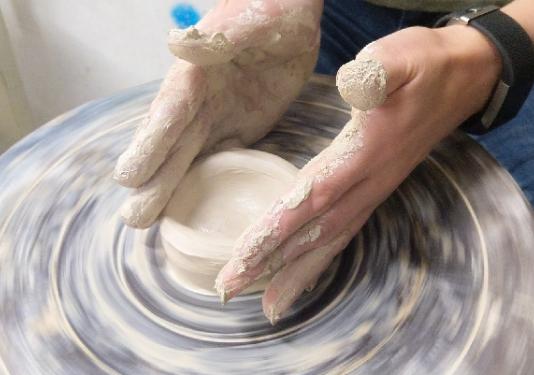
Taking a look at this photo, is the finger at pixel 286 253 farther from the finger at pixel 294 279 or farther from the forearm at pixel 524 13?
the forearm at pixel 524 13

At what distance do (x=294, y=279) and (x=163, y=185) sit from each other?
249mm

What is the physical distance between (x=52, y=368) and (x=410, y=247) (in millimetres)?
517

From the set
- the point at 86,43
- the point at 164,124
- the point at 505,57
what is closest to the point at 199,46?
the point at 164,124

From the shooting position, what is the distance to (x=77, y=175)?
3.39 feet

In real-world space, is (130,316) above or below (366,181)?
below

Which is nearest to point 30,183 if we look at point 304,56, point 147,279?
point 147,279

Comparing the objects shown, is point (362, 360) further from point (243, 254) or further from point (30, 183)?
point (30, 183)

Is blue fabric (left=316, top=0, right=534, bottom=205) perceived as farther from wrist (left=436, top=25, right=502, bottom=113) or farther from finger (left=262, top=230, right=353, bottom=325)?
finger (left=262, top=230, right=353, bottom=325)

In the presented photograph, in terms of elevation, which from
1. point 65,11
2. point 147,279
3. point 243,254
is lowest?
point 65,11

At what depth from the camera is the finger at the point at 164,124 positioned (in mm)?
875

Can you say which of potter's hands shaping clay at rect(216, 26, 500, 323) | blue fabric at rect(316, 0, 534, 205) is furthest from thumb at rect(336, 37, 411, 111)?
blue fabric at rect(316, 0, 534, 205)

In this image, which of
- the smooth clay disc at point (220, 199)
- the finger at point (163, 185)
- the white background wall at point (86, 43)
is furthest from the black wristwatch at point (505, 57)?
the white background wall at point (86, 43)

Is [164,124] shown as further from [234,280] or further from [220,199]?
[234,280]

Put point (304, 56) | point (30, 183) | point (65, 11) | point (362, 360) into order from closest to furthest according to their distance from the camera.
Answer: point (362, 360) < point (30, 183) < point (304, 56) < point (65, 11)
